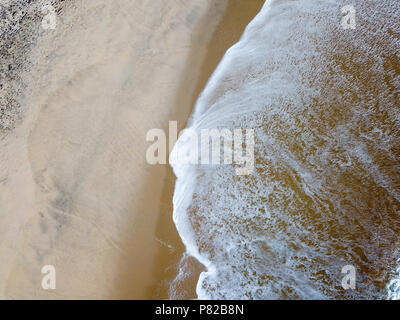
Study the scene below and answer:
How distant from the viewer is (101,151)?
3189 millimetres

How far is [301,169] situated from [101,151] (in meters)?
1.91

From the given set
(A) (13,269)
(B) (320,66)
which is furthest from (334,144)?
(A) (13,269)

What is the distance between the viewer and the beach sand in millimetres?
2914

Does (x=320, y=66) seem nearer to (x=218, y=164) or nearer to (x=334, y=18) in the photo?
(x=334, y=18)

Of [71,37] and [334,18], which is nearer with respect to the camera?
[71,37]

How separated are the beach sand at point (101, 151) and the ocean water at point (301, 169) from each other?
0.88 ft

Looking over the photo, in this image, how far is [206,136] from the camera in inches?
132

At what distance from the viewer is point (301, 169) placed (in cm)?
326

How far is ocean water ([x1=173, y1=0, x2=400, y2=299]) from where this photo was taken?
2.96 metres

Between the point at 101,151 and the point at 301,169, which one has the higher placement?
the point at 101,151

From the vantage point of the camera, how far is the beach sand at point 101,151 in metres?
2.91

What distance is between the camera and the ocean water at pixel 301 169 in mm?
2965

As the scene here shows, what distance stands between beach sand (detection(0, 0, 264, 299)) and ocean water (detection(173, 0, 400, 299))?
0.27m

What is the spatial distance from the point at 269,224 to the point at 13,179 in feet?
7.69
